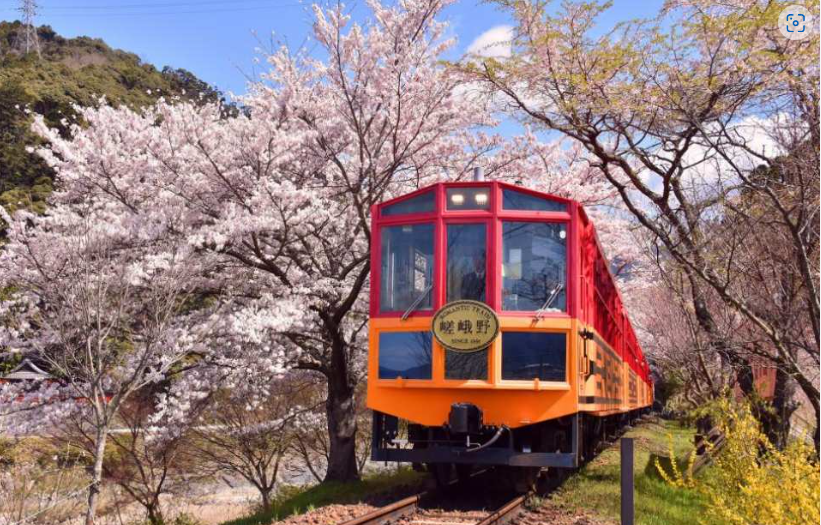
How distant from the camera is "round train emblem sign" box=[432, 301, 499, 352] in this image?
23.2 ft

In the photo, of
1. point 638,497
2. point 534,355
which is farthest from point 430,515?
point 638,497

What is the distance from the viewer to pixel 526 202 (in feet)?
24.5

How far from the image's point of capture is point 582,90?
7.04 metres

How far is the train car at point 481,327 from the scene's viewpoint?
709 cm

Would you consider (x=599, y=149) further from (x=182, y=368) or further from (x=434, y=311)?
(x=182, y=368)

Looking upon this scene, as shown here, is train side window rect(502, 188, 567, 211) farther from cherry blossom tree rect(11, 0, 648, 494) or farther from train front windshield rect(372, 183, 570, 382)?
cherry blossom tree rect(11, 0, 648, 494)

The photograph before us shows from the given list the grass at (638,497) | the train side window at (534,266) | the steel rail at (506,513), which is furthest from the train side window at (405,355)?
the grass at (638,497)

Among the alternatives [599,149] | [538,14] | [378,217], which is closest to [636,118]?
[599,149]

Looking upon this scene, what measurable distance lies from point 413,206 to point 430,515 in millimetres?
2975

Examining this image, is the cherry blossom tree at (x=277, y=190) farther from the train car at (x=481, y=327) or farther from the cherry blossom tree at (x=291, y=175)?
the train car at (x=481, y=327)

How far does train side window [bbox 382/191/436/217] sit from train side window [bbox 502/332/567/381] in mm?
1476

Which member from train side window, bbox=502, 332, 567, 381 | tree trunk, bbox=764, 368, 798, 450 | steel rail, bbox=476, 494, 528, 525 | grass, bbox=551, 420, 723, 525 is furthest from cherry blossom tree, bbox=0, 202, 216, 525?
tree trunk, bbox=764, 368, 798, 450

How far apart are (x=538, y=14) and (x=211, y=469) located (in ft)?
41.2

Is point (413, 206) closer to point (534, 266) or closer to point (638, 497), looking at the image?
point (534, 266)
